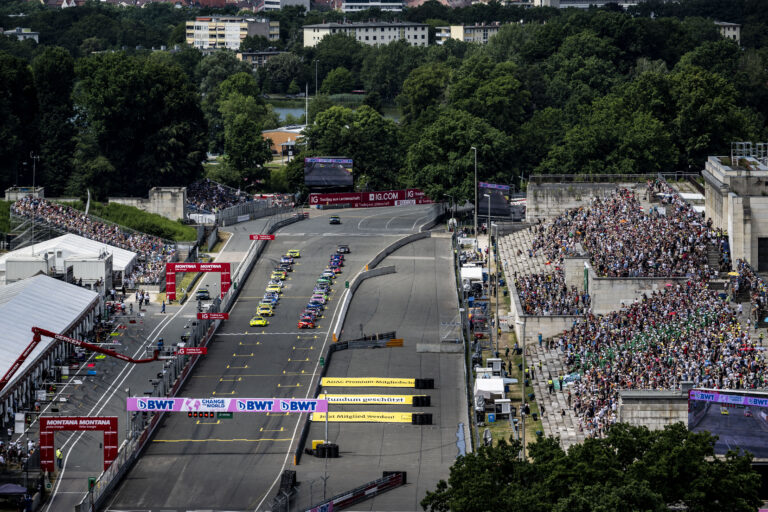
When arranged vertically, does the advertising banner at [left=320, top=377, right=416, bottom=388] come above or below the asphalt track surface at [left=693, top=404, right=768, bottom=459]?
below

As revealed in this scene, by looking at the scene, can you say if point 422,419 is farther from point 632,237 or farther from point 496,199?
point 496,199

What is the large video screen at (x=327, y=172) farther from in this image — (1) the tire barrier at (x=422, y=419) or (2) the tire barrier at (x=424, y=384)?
(1) the tire barrier at (x=422, y=419)

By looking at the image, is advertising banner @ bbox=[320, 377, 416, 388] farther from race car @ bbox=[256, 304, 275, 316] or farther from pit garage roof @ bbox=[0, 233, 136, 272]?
pit garage roof @ bbox=[0, 233, 136, 272]

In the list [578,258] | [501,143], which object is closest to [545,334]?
[578,258]

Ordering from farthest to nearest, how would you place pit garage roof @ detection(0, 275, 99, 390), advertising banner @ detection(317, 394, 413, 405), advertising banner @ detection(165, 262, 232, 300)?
advertising banner @ detection(165, 262, 232, 300) < pit garage roof @ detection(0, 275, 99, 390) < advertising banner @ detection(317, 394, 413, 405)

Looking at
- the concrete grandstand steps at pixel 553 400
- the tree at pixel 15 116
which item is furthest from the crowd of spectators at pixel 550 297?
the tree at pixel 15 116

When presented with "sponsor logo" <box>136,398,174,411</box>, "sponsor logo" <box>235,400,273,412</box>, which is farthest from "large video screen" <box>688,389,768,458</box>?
"sponsor logo" <box>136,398,174,411</box>

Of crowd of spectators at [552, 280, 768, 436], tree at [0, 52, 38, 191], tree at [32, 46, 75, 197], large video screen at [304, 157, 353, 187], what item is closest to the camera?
crowd of spectators at [552, 280, 768, 436]
